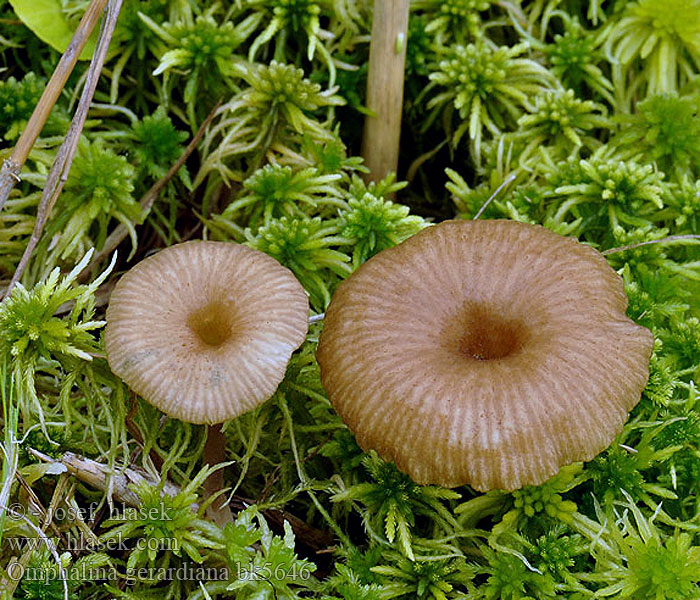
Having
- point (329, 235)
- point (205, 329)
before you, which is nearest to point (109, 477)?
point (205, 329)

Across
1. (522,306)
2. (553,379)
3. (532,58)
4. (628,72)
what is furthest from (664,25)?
(553,379)

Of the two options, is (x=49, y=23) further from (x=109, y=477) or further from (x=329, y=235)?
(x=109, y=477)

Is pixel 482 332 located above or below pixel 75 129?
below

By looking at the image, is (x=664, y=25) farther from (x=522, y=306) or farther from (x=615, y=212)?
(x=522, y=306)

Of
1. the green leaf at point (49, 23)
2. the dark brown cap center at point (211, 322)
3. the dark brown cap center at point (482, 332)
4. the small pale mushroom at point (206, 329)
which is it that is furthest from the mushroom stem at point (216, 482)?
the green leaf at point (49, 23)

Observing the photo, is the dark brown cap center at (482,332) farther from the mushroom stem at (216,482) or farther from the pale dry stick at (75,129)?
the pale dry stick at (75,129)
